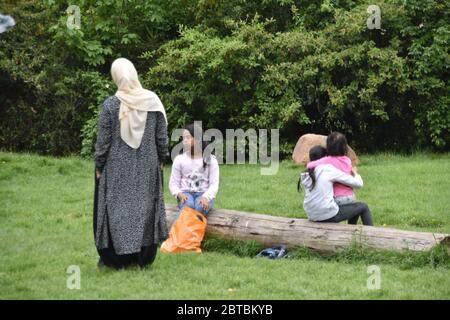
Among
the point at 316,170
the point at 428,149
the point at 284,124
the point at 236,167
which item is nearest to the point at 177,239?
the point at 316,170

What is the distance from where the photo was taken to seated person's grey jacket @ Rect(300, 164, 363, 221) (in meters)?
8.24

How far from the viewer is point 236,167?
14125 millimetres

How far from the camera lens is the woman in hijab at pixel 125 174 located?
732 centimetres

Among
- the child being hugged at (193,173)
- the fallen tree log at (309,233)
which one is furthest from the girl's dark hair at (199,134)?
the fallen tree log at (309,233)

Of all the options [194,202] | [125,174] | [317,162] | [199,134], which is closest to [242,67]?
[199,134]

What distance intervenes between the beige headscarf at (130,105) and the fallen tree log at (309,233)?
171cm

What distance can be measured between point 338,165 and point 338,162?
33mm

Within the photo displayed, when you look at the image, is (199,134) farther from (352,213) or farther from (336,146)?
(352,213)

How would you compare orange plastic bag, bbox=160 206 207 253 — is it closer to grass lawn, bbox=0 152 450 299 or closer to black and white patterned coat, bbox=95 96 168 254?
grass lawn, bbox=0 152 450 299

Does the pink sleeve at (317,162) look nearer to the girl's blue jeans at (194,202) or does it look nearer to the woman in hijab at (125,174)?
the girl's blue jeans at (194,202)

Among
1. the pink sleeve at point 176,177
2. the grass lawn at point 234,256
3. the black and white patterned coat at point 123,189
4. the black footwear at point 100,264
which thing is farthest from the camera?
the pink sleeve at point 176,177

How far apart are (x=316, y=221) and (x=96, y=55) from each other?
894cm

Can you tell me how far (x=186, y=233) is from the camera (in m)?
8.44

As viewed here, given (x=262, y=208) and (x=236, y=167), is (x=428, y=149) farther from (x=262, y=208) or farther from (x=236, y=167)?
(x=262, y=208)
